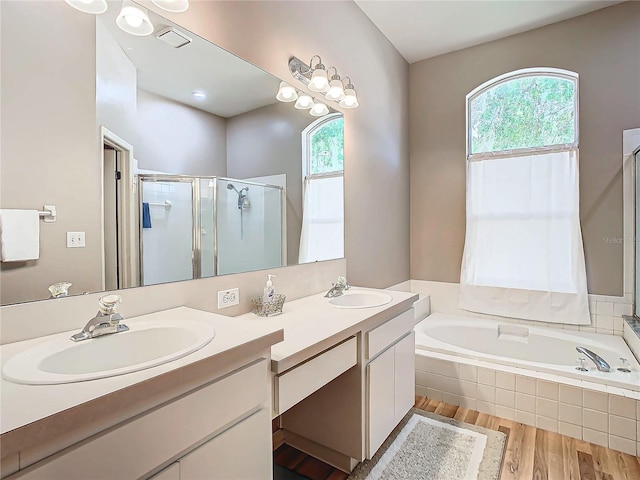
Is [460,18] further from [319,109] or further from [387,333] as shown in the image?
[387,333]

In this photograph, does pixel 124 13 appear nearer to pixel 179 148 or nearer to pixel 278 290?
pixel 179 148

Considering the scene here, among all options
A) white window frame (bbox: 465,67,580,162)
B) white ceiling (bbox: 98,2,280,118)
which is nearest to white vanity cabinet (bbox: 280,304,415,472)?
white ceiling (bbox: 98,2,280,118)

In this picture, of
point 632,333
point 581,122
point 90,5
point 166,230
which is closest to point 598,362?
point 632,333

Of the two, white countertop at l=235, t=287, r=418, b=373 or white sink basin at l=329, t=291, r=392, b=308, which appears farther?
white sink basin at l=329, t=291, r=392, b=308

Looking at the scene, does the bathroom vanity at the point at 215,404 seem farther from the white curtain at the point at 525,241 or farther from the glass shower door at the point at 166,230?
the white curtain at the point at 525,241

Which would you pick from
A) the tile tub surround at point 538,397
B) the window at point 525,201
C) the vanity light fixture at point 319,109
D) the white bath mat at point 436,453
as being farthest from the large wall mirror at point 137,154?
the window at point 525,201

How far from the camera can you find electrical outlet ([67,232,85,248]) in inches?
41.3

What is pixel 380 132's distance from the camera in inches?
114

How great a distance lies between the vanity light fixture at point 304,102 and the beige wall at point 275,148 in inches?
1.1

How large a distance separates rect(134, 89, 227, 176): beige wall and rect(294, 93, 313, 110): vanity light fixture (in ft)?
1.99

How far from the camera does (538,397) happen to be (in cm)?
209

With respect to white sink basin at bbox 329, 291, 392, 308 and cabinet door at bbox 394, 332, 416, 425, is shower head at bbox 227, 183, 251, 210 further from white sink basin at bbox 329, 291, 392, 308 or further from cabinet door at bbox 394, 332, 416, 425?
cabinet door at bbox 394, 332, 416, 425

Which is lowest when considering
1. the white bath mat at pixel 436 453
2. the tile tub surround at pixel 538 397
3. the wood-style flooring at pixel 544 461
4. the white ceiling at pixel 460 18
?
the wood-style flooring at pixel 544 461

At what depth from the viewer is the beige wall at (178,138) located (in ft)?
4.20
